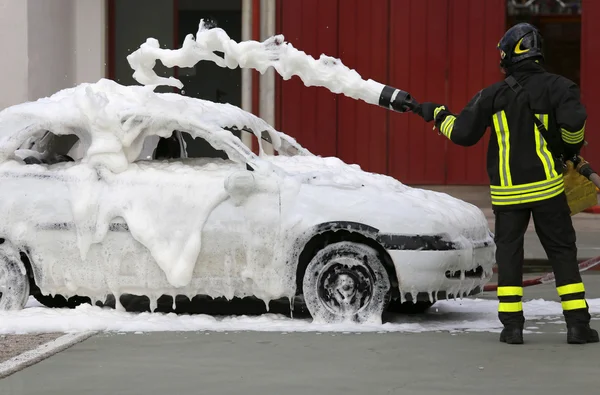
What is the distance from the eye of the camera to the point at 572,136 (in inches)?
332

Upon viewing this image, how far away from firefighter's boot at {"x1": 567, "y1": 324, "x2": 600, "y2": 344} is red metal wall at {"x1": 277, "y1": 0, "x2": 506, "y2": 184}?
11763 millimetres

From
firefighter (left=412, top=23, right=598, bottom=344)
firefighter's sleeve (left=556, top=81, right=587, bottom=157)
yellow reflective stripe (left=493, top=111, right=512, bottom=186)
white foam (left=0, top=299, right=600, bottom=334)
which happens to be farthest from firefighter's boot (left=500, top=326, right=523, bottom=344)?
firefighter's sleeve (left=556, top=81, right=587, bottom=157)

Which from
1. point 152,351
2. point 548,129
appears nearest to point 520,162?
point 548,129

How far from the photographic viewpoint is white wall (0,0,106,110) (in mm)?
19125

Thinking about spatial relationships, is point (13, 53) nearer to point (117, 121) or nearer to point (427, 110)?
point (117, 121)

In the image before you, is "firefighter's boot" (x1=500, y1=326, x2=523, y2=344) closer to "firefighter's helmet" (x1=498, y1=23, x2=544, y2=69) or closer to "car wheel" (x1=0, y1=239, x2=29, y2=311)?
"firefighter's helmet" (x1=498, y1=23, x2=544, y2=69)

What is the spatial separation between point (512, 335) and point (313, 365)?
140 cm

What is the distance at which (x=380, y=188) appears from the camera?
9305mm

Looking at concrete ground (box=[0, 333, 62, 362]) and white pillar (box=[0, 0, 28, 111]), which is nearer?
concrete ground (box=[0, 333, 62, 362])

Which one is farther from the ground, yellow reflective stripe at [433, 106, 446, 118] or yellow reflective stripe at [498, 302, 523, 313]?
yellow reflective stripe at [433, 106, 446, 118]

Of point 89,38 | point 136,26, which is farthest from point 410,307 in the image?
point 136,26

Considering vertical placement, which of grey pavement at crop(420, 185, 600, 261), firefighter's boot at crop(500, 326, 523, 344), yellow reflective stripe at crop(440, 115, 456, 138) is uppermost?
yellow reflective stripe at crop(440, 115, 456, 138)

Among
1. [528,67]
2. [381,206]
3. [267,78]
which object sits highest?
[267,78]

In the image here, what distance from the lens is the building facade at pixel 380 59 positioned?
65.5 feet
